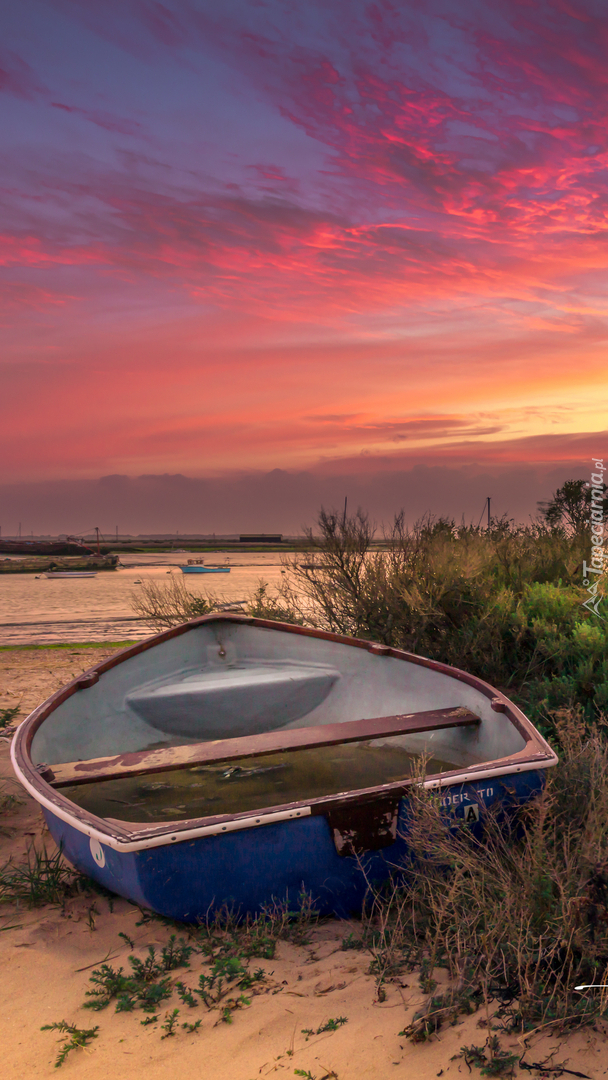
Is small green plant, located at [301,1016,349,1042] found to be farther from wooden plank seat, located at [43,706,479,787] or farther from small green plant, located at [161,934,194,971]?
wooden plank seat, located at [43,706,479,787]

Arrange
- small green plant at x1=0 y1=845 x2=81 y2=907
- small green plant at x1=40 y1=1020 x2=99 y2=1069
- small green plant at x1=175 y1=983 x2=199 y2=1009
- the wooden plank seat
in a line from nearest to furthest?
1. small green plant at x1=40 y1=1020 x2=99 y2=1069
2. small green plant at x1=175 y1=983 x2=199 y2=1009
3. small green plant at x1=0 y1=845 x2=81 y2=907
4. the wooden plank seat

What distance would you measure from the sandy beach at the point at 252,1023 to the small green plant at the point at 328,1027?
0.04ft

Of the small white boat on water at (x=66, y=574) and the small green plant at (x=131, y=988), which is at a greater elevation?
the small green plant at (x=131, y=988)

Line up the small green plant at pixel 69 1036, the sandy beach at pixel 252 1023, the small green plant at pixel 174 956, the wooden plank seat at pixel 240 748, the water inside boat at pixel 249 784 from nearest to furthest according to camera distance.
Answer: the sandy beach at pixel 252 1023 → the small green plant at pixel 69 1036 → the small green plant at pixel 174 956 → the wooden plank seat at pixel 240 748 → the water inside boat at pixel 249 784

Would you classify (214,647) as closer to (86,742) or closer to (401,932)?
(86,742)

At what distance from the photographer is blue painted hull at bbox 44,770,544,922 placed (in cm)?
304

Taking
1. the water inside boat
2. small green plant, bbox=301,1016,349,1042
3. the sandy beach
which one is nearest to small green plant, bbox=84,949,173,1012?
the sandy beach

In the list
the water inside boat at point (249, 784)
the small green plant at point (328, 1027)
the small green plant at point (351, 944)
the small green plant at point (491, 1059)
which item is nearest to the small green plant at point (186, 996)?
the small green plant at point (328, 1027)

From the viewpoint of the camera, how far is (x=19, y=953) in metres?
3.08

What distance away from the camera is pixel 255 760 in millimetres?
5477

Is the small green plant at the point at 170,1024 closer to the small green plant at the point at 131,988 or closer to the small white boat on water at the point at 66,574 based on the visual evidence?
the small green plant at the point at 131,988

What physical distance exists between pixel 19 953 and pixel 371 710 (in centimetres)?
335

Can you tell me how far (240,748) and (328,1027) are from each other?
6.32 feet

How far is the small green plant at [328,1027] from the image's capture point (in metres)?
2.44
